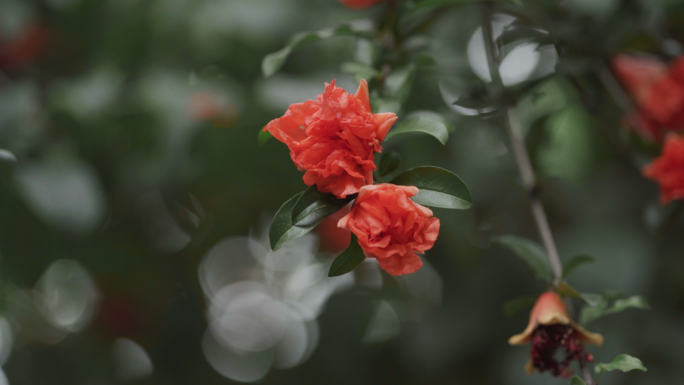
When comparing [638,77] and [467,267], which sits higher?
[638,77]

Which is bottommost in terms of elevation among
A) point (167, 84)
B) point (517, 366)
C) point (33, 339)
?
point (33, 339)

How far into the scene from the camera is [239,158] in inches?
44.4

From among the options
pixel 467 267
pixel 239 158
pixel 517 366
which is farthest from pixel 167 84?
pixel 517 366

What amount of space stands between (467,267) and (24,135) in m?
1.10

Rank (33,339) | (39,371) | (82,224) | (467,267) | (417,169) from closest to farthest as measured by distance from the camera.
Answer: (417,169)
(82,224)
(467,267)
(39,371)
(33,339)

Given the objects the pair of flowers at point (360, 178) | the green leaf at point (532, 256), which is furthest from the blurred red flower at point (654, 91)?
the pair of flowers at point (360, 178)

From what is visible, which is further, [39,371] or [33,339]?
[33,339]

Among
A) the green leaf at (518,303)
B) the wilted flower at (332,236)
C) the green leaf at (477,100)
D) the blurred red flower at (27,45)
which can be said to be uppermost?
the green leaf at (477,100)

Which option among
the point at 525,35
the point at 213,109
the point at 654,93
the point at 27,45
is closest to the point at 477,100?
the point at 525,35

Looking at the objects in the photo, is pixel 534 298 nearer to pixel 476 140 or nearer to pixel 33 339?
pixel 476 140

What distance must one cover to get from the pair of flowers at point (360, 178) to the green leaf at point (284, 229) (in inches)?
1.3

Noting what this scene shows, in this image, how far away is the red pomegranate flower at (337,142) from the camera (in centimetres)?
41

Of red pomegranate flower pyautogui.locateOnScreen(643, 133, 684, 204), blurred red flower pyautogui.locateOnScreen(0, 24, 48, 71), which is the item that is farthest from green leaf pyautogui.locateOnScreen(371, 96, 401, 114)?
blurred red flower pyautogui.locateOnScreen(0, 24, 48, 71)

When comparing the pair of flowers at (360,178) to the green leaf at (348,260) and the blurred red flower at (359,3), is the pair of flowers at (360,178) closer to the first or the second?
the green leaf at (348,260)
